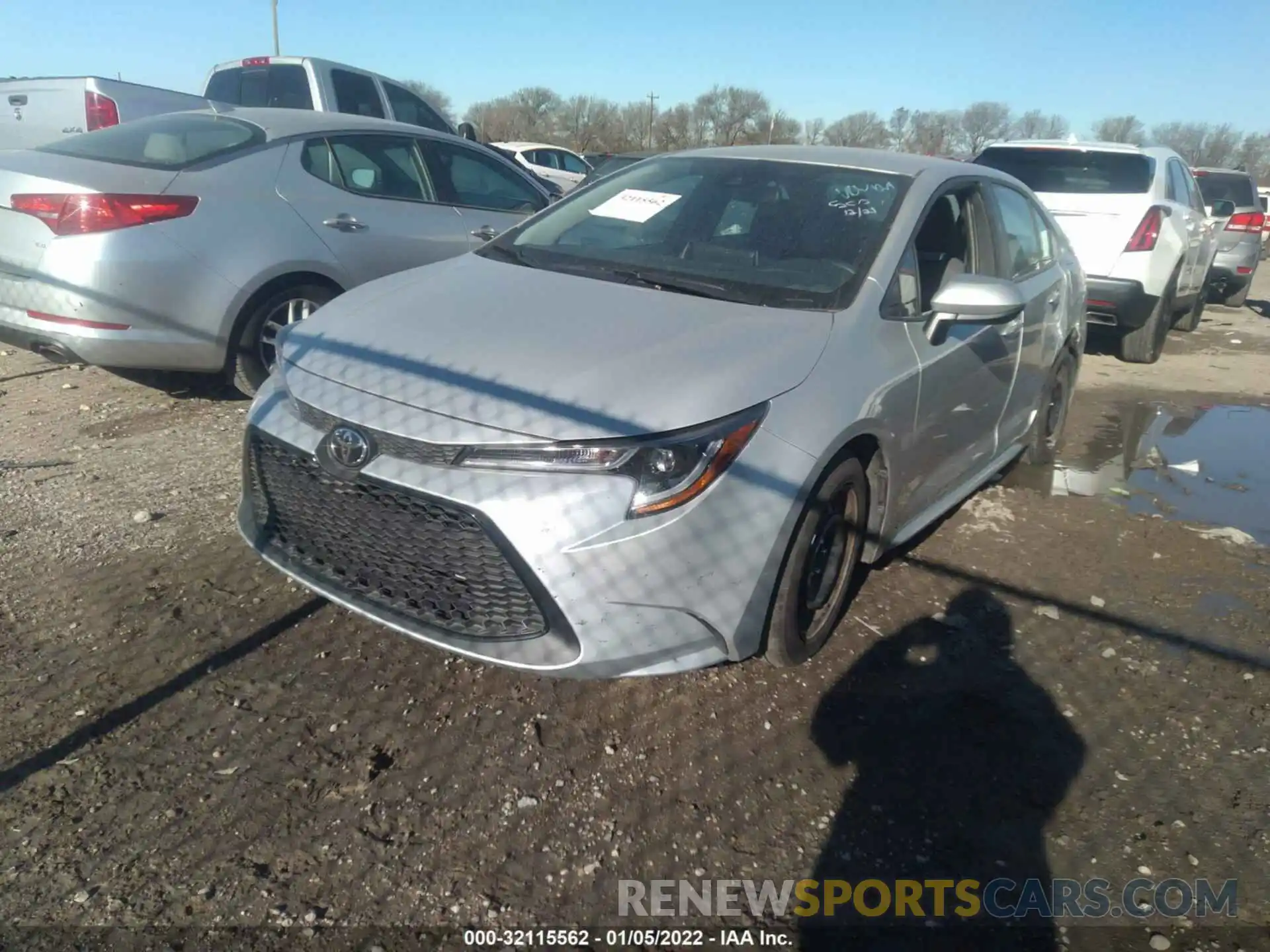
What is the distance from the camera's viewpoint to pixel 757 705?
114 inches

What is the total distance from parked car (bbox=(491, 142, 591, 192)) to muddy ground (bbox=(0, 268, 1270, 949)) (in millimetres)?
16032

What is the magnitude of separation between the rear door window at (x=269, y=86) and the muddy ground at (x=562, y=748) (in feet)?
20.9

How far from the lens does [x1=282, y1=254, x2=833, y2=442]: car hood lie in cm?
243

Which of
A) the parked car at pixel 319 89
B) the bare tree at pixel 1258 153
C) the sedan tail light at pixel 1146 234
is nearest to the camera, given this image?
the sedan tail light at pixel 1146 234

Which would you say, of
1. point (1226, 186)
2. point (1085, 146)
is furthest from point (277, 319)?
point (1226, 186)

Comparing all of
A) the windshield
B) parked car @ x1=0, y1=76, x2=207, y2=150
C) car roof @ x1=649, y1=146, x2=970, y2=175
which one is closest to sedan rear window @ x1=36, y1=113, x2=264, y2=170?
parked car @ x1=0, y1=76, x2=207, y2=150

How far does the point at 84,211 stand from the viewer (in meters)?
4.45

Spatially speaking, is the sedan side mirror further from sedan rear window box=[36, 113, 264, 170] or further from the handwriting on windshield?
sedan rear window box=[36, 113, 264, 170]

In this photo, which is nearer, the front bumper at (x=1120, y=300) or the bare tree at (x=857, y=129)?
the front bumper at (x=1120, y=300)

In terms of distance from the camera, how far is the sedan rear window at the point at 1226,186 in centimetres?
1432

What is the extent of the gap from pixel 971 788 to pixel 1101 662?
39.7 inches

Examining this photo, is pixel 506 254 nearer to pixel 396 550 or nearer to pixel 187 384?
pixel 396 550

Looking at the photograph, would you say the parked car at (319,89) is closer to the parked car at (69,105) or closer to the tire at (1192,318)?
the parked car at (69,105)

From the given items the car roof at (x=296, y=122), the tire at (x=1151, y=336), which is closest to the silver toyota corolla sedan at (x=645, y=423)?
the car roof at (x=296, y=122)
